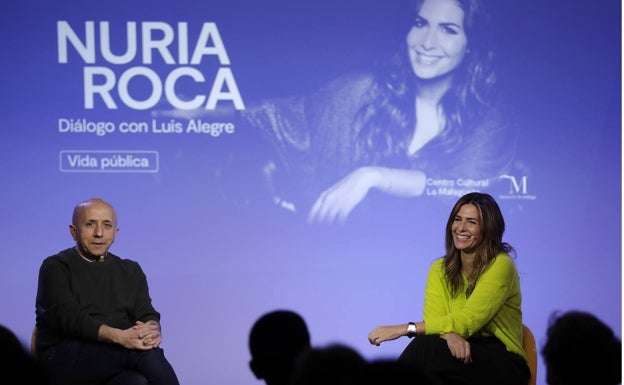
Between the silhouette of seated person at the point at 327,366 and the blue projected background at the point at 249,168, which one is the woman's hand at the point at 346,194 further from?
the silhouette of seated person at the point at 327,366

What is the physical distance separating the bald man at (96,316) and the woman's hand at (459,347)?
3.56 feet

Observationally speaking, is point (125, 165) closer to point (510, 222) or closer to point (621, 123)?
point (510, 222)

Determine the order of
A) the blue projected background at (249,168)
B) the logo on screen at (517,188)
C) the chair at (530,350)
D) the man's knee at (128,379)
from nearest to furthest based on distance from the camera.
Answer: the man's knee at (128,379) < the chair at (530,350) < the blue projected background at (249,168) < the logo on screen at (517,188)

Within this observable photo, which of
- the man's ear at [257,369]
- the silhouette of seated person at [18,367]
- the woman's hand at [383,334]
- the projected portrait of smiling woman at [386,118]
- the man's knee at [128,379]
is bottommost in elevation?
the man's ear at [257,369]

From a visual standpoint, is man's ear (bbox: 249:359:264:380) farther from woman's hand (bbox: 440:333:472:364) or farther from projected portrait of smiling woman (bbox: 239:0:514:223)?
projected portrait of smiling woman (bbox: 239:0:514:223)

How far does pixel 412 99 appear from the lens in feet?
15.8

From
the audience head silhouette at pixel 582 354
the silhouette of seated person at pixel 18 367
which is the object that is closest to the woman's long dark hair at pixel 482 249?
the audience head silhouette at pixel 582 354

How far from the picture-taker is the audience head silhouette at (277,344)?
3.54 m

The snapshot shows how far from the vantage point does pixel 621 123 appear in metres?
4.95

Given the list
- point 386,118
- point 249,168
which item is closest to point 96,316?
point 249,168

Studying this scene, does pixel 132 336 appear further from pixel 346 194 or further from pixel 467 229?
pixel 346 194

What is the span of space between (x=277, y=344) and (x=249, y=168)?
3.92ft

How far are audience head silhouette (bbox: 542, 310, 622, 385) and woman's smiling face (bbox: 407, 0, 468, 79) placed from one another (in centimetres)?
243

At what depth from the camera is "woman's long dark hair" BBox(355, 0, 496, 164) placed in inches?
189
